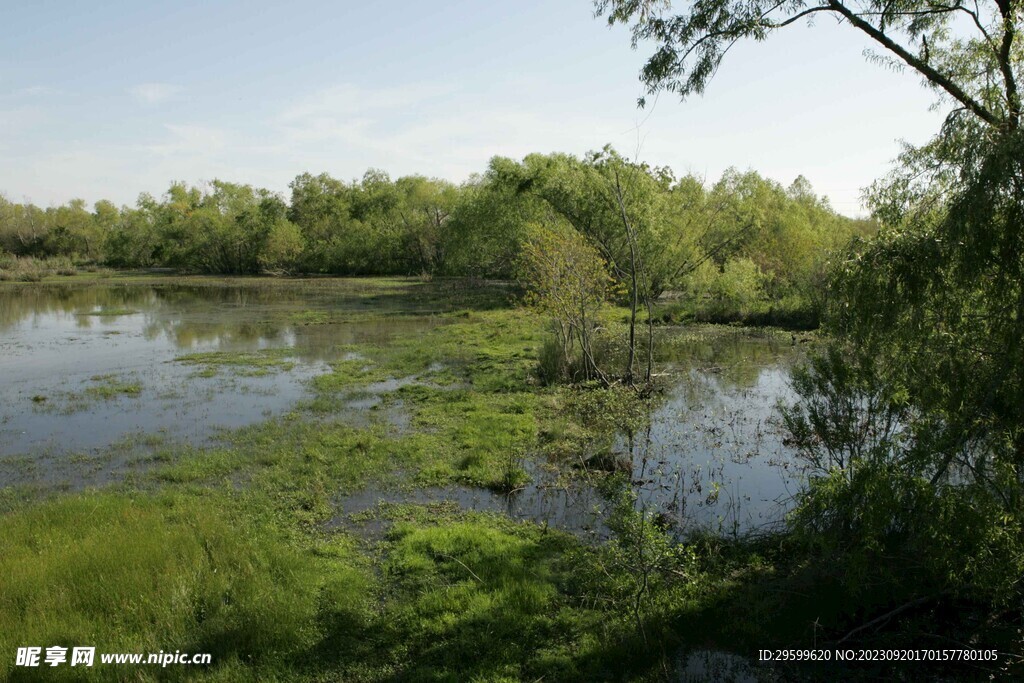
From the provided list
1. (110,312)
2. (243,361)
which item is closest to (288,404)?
(243,361)

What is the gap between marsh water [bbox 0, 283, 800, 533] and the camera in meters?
10.5

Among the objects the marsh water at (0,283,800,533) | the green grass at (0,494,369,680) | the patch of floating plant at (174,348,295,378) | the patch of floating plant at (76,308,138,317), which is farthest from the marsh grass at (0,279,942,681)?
the patch of floating plant at (76,308,138,317)

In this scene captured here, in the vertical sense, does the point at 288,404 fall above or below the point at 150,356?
below

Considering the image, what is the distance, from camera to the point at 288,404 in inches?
649

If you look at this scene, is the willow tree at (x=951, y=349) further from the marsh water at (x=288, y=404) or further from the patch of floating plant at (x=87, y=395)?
the patch of floating plant at (x=87, y=395)

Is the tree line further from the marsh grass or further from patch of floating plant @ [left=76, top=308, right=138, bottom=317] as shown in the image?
patch of floating plant @ [left=76, top=308, right=138, bottom=317]

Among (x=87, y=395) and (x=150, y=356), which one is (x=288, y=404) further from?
(x=150, y=356)

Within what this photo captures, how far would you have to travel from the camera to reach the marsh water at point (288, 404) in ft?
34.4

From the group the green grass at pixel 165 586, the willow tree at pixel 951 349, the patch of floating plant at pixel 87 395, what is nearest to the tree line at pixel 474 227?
the willow tree at pixel 951 349

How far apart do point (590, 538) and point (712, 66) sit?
282 inches

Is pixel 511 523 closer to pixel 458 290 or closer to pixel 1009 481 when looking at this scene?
pixel 1009 481

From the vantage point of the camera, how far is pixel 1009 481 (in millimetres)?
4984

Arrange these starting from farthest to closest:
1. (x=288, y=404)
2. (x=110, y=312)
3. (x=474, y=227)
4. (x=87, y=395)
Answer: (x=474, y=227), (x=110, y=312), (x=87, y=395), (x=288, y=404)

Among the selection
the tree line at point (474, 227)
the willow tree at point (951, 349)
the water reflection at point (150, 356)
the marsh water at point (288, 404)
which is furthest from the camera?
the tree line at point (474, 227)
